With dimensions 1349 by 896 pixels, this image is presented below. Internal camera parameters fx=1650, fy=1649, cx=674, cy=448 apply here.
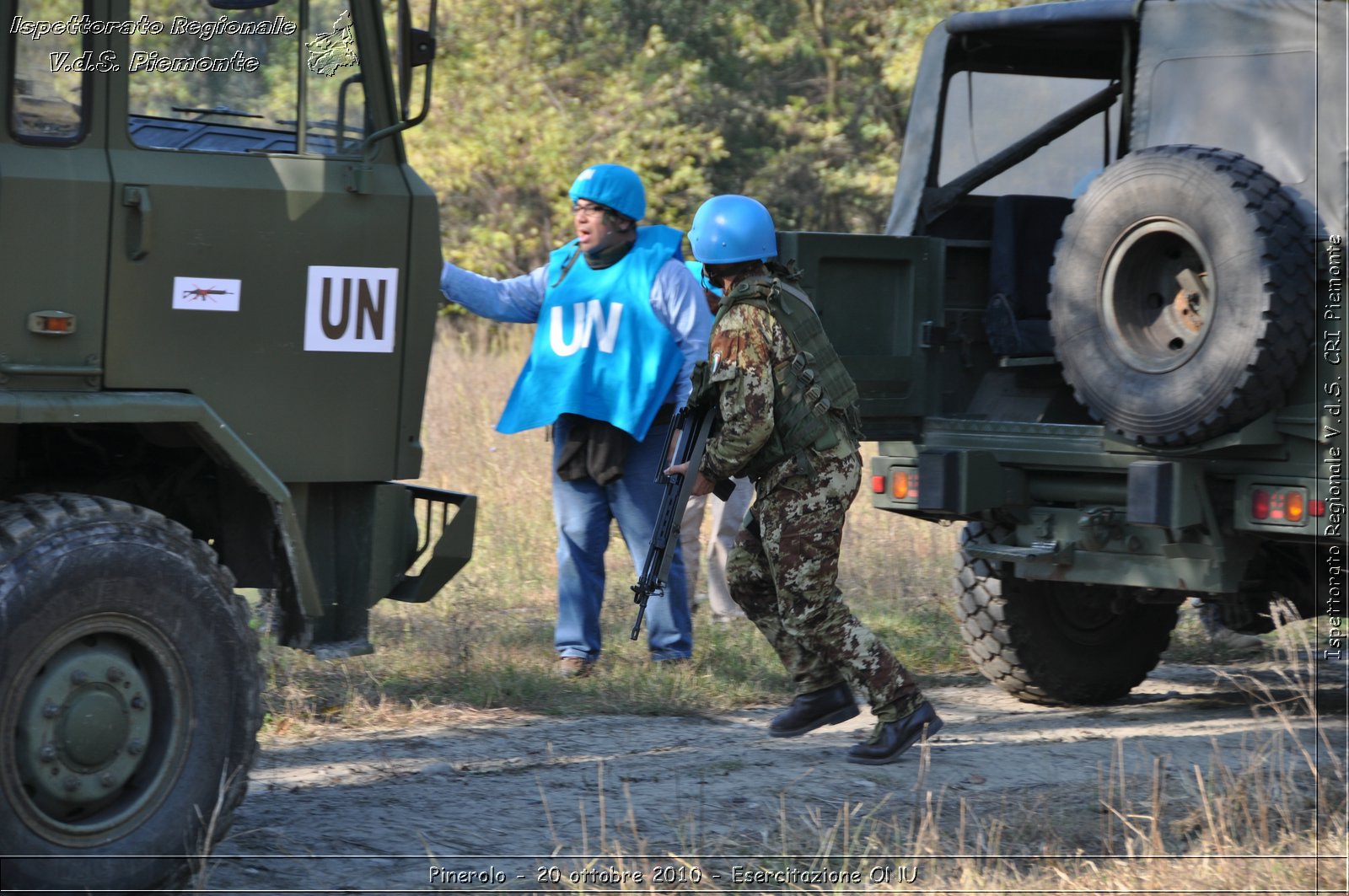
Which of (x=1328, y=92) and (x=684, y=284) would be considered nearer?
(x=1328, y=92)

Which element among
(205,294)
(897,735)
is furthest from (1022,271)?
(205,294)

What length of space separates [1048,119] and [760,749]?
323 centimetres

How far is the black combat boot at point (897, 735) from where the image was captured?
5430mm

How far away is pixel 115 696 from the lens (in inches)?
154

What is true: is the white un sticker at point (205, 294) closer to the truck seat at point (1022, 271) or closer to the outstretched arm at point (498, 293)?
the outstretched arm at point (498, 293)

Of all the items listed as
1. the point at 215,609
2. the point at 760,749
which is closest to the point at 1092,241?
the point at 760,749

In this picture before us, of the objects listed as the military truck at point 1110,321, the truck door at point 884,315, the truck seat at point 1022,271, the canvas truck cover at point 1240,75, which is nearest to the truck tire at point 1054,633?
the military truck at point 1110,321

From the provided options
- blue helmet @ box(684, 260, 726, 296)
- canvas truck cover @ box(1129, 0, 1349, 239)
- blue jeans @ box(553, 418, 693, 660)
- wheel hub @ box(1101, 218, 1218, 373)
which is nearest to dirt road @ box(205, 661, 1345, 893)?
blue jeans @ box(553, 418, 693, 660)

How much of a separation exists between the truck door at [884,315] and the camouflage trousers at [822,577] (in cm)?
99

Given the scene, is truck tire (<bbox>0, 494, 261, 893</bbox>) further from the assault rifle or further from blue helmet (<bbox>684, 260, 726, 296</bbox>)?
blue helmet (<bbox>684, 260, 726, 296</bbox>)

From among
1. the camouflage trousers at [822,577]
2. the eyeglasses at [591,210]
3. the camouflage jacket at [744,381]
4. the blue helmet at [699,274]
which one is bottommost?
the camouflage trousers at [822,577]

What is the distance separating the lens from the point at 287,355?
448cm

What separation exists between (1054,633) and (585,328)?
225 centimetres

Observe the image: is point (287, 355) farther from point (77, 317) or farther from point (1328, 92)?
point (1328, 92)
